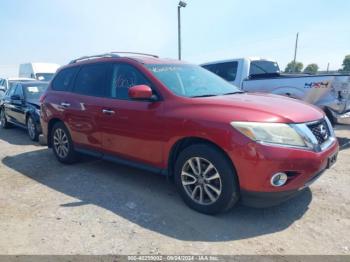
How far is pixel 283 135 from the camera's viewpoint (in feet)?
9.90

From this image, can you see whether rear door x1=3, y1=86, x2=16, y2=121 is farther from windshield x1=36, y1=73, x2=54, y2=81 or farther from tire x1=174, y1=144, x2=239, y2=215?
windshield x1=36, y1=73, x2=54, y2=81

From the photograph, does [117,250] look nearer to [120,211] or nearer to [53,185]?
[120,211]

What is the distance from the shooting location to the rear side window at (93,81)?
4.62 m

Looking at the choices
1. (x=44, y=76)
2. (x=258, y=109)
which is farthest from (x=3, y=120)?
(x=258, y=109)

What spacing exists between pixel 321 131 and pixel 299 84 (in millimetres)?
4011

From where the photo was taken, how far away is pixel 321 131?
11.2 feet

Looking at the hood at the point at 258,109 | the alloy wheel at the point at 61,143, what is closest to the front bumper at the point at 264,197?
the hood at the point at 258,109

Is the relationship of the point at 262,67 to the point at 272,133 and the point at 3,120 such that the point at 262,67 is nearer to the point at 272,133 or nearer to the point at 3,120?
the point at 272,133

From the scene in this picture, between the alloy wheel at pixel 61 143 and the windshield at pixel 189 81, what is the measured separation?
2227mm

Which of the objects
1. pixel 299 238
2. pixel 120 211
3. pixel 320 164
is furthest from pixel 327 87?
pixel 120 211

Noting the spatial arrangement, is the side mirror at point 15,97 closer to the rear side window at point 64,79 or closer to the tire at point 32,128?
the tire at point 32,128

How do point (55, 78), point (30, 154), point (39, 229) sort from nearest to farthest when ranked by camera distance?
point (39, 229), point (55, 78), point (30, 154)

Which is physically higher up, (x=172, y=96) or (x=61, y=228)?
(x=172, y=96)

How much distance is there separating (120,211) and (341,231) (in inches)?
91.6
